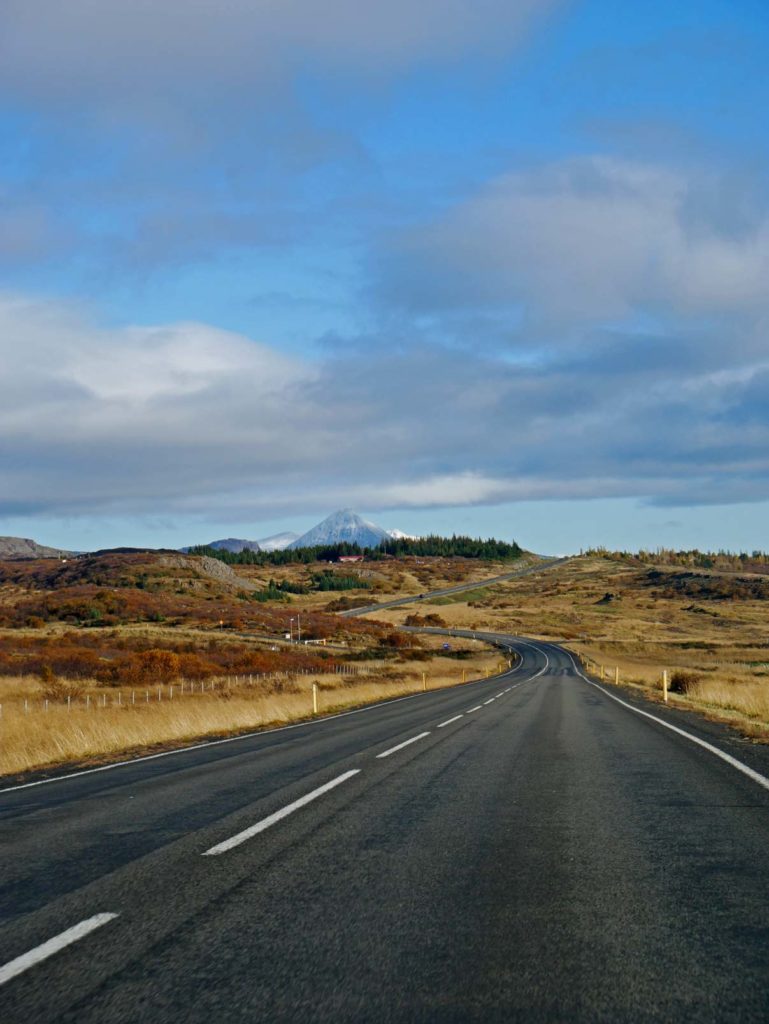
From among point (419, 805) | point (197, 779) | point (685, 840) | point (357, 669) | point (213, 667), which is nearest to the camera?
point (685, 840)

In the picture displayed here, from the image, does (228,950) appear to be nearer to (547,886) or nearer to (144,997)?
(144,997)

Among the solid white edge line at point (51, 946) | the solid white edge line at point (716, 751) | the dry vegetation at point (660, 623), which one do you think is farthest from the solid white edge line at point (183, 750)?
the dry vegetation at point (660, 623)

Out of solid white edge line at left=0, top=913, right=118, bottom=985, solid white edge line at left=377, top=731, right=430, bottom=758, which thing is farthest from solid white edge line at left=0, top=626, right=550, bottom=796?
solid white edge line at left=0, top=913, right=118, bottom=985

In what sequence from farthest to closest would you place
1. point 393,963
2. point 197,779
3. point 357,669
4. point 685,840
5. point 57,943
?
1. point 357,669
2. point 197,779
3. point 685,840
4. point 57,943
5. point 393,963

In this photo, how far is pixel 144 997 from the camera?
4223mm

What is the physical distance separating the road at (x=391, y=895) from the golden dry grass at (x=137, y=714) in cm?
430

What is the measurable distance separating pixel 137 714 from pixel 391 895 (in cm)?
1694

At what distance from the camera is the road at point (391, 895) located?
4184 millimetres

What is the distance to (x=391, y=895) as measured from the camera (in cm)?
590

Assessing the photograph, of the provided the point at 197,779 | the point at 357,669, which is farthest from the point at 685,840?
the point at 357,669

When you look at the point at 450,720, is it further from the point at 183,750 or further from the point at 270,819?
the point at 270,819

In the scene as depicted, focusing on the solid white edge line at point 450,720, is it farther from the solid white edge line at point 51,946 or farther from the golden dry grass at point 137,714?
the solid white edge line at point 51,946

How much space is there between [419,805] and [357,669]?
48626mm

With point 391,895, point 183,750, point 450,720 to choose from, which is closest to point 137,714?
point 183,750
